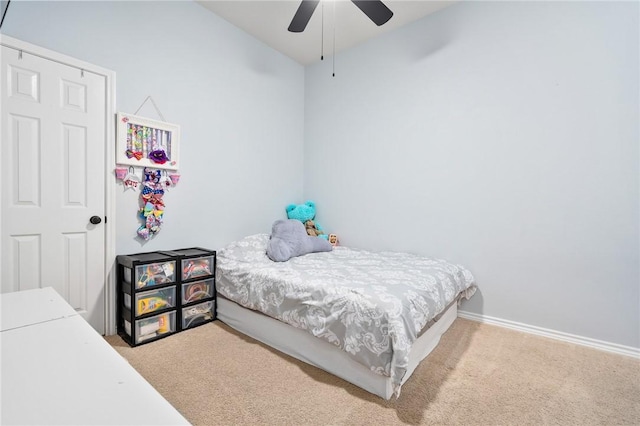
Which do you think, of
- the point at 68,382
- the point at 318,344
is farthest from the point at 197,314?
the point at 68,382

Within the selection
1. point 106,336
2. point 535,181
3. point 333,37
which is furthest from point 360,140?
point 106,336

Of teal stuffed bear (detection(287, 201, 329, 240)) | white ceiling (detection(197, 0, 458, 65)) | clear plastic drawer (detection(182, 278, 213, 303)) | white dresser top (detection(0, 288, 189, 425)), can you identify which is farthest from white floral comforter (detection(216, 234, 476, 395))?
white ceiling (detection(197, 0, 458, 65))

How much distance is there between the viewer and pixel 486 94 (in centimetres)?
259

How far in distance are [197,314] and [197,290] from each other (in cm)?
20

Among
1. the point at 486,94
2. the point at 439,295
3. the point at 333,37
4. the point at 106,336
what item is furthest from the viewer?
the point at 333,37

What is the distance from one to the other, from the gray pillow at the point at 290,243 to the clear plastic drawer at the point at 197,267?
20.3 inches

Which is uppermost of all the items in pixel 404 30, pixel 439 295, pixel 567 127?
pixel 404 30

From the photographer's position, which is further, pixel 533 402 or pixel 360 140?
pixel 360 140

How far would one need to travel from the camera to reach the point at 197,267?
249 centimetres

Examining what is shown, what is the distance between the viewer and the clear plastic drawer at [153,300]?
2146mm

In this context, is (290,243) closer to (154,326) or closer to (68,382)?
(154,326)

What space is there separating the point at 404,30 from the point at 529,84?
1343 millimetres

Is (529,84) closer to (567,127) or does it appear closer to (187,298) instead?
(567,127)

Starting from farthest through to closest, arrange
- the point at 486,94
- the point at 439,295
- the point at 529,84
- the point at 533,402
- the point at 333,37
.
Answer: the point at 333,37 → the point at 486,94 → the point at 529,84 → the point at 439,295 → the point at 533,402
